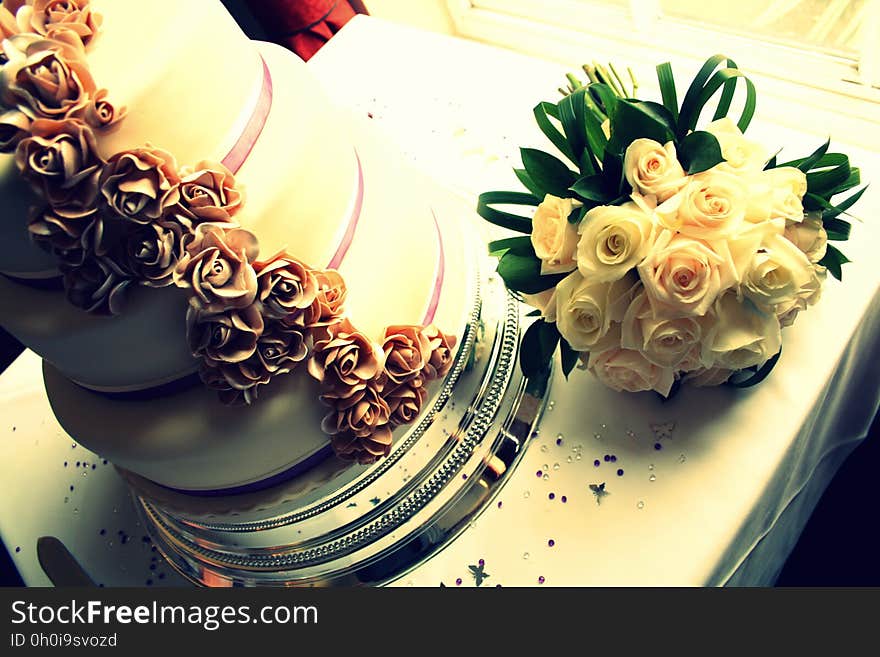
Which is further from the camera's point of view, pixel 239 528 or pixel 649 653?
pixel 239 528

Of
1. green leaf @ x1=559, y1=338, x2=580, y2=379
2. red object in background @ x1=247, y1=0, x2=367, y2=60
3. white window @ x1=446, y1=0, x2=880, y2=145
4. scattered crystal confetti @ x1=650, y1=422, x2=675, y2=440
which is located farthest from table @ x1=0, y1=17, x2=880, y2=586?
red object in background @ x1=247, y1=0, x2=367, y2=60

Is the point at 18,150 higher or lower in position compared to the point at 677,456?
higher

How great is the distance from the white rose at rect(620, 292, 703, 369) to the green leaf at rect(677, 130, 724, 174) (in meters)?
0.13

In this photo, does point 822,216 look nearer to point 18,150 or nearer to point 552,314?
point 552,314

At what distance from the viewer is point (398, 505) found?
86cm

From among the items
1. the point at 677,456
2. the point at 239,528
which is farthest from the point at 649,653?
the point at 239,528

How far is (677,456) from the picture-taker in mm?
865

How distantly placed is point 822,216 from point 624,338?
238mm

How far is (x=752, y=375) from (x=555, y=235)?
0.30 meters

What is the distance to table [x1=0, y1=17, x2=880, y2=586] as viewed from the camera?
83 centimetres

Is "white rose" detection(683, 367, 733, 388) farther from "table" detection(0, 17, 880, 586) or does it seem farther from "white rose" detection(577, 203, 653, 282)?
"white rose" detection(577, 203, 653, 282)

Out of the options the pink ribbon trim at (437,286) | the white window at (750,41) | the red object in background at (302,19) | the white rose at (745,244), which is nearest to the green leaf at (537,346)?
the pink ribbon trim at (437,286)

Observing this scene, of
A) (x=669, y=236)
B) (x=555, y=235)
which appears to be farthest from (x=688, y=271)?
(x=555, y=235)

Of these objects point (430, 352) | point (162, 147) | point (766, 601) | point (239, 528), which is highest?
point (162, 147)
